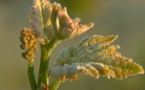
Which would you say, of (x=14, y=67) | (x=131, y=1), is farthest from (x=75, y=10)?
(x=14, y=67)

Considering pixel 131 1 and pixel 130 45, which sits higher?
pixel 131 1

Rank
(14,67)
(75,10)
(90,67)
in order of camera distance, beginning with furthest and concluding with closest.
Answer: (75,10)
(14,67)
(90,67)

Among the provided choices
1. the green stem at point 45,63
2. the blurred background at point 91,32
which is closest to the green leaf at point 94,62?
the green stem at point 45,63

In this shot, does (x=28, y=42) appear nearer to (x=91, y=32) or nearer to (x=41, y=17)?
(x=41, y=17)

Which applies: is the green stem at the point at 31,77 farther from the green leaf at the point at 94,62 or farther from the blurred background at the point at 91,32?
the blurred background at the point at 91,32

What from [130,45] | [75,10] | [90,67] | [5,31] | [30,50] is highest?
[75,10]

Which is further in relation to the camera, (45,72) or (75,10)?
(75,10)

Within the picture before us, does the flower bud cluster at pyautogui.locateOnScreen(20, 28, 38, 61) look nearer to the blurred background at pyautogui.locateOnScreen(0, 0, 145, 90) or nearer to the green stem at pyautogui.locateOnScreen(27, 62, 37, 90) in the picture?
the green stem at pyautogui.locateOnScreen(27, 62, 37, 90)

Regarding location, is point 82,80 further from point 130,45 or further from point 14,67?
point 130,45
